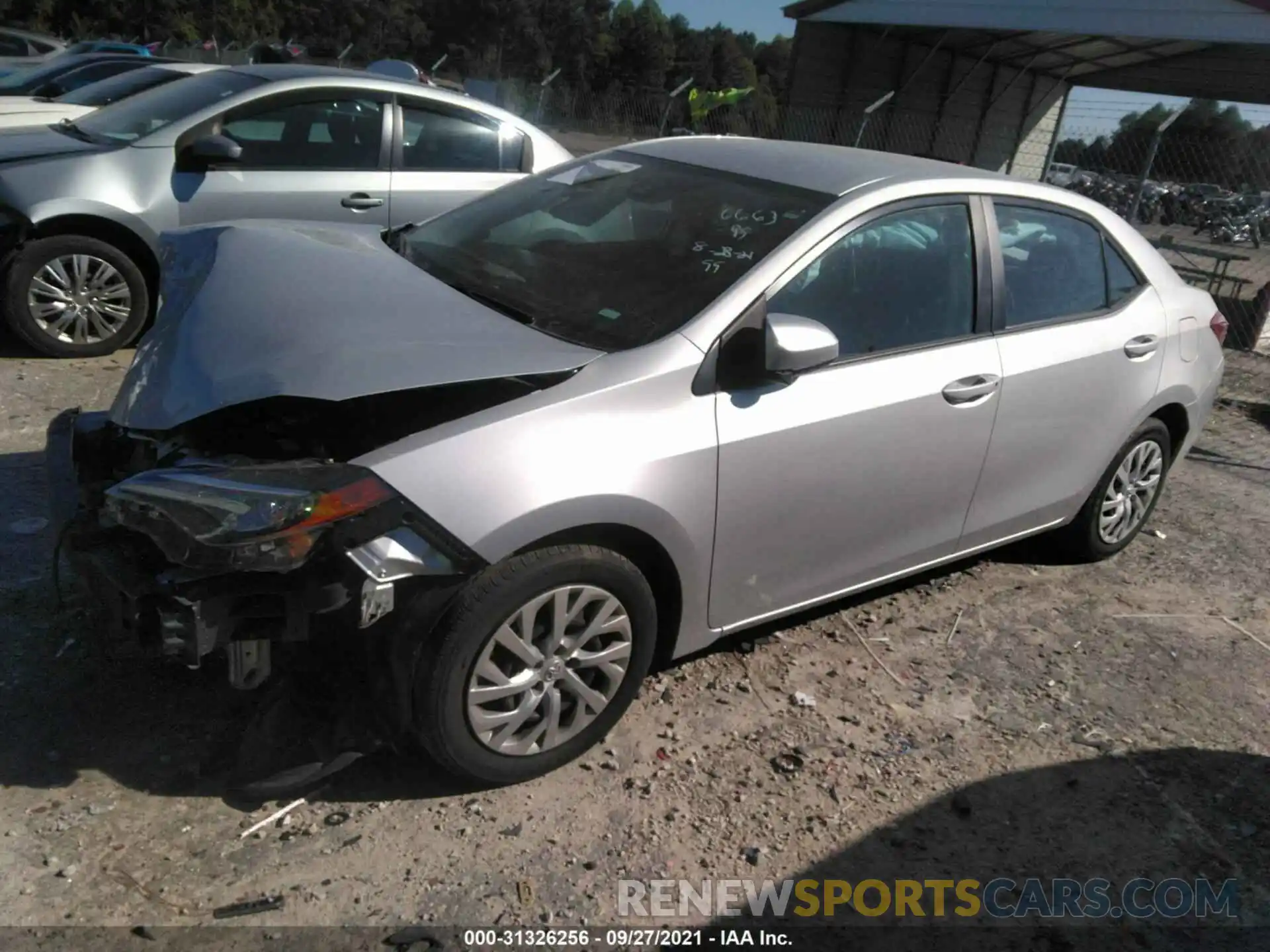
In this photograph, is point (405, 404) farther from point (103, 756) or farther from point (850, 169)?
point (850, 169)

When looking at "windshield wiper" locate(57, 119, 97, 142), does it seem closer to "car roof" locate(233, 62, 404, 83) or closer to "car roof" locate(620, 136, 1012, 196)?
"car roof" locate(233, 62, 404, 83)

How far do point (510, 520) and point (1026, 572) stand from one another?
3.02 m

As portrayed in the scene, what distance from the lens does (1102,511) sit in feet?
15.1

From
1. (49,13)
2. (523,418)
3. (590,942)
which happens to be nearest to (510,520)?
(523,418)

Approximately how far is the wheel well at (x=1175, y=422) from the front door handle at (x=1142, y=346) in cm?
34

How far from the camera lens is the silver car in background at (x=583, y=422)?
253cm

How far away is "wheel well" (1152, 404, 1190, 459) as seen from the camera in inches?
182

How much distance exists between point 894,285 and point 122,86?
25.6ft

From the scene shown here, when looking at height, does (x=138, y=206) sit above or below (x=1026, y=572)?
above

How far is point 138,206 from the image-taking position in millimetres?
5809

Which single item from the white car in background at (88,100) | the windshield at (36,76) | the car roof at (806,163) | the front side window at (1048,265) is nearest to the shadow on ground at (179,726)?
the car roof at (806,163)

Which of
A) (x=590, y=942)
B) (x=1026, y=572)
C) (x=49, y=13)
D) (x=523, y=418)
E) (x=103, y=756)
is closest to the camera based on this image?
(x=590, y=942)

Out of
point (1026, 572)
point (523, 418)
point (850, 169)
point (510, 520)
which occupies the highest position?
point (850, 169)

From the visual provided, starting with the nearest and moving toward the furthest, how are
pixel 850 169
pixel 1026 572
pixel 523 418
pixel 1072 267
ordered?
1. pixel 523 418
2. pixel 850 169
3. pixel 1072 267
4. pixel 1026 572
